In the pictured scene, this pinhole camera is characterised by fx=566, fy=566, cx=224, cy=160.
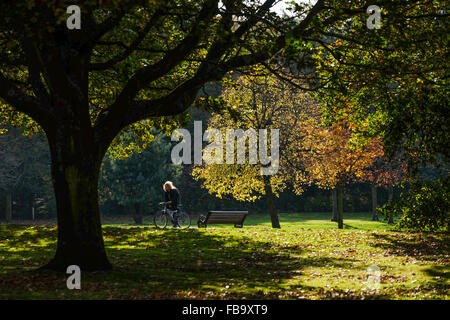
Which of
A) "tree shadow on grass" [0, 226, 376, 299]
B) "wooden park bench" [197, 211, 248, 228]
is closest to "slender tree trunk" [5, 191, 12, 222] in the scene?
"wooden park bench" [197, 211, 248, 228]

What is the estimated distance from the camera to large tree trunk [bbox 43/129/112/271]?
37.6ft

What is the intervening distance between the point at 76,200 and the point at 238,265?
460 centimetres

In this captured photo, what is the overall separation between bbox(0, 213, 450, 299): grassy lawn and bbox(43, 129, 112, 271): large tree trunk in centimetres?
43

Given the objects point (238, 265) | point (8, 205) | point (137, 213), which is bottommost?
point (238, 265)

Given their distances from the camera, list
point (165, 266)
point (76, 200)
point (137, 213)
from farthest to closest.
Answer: point (137, 213), point (165, 266), point (76, 200)

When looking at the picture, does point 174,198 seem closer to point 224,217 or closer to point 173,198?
point 173,198

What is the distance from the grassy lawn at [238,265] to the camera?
10031mm

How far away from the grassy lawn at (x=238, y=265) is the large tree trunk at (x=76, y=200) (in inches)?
17.1

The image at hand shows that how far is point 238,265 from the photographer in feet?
46.1

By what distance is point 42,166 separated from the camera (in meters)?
45.4

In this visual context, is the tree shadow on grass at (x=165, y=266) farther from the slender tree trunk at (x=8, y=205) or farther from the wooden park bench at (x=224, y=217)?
the slender tree trunk at (x=8, y=205)
